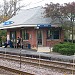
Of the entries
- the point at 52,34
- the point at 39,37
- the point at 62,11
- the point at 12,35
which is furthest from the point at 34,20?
the point at 12,35

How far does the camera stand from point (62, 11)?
1197 inches

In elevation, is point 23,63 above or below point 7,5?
below

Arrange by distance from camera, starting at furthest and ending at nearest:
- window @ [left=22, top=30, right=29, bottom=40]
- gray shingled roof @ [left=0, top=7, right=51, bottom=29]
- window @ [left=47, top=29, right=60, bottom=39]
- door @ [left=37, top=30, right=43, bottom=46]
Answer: window @ [left=22, top=30, right=29, bottom=40], window @ [left=47, top=29, right=60, bottom=39], door @ [left=37, top=30, right=43, bottom=46], gray shingled roof @ [left=0, top=7, right=51, bottom=29]

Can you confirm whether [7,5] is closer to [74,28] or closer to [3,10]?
[3,10]

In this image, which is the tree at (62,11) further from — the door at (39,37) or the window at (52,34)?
the door at (39,37)

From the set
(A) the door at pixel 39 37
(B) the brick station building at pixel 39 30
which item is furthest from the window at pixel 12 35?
(A) the door at pixel 39 37

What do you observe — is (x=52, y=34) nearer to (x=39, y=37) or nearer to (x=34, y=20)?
(x=39, y=37)

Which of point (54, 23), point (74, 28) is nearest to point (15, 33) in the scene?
point (54, 23)

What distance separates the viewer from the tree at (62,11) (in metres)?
29.7

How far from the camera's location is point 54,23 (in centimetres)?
3259

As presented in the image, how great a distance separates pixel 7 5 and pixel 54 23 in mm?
38554

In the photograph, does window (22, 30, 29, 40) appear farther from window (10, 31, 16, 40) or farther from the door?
window (10, 31, 16, 40)

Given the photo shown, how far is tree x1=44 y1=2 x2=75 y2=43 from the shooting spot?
97.3 ft

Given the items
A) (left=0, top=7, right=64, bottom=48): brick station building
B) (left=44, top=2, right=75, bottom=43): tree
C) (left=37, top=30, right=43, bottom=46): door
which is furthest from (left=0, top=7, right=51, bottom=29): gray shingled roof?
(left=44, top=2, right=75, bottom=43): tree
